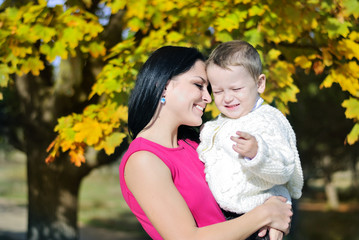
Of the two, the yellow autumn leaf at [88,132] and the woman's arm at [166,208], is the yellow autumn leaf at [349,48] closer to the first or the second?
the yellow autumn leaf at [88,132]

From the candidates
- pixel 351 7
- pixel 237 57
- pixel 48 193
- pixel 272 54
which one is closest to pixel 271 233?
pixel 237 57

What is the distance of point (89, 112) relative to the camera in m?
4.12

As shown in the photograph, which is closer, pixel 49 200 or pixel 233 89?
pixel 233 89

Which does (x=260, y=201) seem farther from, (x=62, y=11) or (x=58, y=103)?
(x=58, y=103)

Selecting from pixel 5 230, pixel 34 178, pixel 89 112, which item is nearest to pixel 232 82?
pixel 89 112

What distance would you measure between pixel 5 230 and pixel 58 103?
9184mm

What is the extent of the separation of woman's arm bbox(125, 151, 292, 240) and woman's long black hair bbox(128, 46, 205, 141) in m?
0.31

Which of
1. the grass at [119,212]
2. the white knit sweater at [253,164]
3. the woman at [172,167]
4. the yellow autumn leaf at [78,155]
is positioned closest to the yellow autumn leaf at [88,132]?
the yellow autumn leaf at [78,155]

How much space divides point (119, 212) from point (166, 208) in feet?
62.4

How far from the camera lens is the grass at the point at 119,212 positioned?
17.2m

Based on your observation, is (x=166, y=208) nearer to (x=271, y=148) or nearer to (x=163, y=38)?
(x=271, y=148)

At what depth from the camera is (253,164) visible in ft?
7.00

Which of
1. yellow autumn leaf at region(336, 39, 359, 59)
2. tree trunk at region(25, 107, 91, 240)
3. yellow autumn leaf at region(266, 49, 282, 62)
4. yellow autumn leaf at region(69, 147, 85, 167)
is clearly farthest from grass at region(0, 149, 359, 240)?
yellow autumn leaf at region(69, 147, 85, 167)

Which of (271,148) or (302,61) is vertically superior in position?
(271,148)
